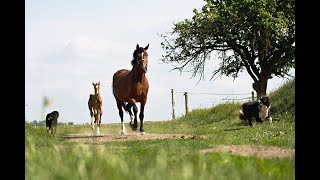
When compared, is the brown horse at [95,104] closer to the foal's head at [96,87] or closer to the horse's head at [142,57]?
the foal's head at [96,87]

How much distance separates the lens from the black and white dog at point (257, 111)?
26.8 meters

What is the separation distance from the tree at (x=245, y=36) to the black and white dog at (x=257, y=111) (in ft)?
46.0

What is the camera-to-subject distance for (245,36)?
41.4 metres

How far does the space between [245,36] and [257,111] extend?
15.7 meters

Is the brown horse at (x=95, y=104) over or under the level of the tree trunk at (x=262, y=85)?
under

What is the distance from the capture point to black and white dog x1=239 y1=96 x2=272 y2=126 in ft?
87.9

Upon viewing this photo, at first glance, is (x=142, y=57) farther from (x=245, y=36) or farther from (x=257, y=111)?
(x=245, y=36)

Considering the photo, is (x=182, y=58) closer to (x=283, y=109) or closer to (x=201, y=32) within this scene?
(x=201, y=32)

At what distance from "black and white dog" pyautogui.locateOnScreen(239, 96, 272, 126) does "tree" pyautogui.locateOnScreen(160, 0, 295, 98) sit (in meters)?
14.0

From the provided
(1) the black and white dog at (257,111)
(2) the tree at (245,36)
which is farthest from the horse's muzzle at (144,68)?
(2) the tree at (245,36)

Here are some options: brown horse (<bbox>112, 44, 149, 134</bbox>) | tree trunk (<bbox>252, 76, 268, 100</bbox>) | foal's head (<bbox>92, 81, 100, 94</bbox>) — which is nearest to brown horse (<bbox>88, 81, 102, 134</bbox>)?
foal's head (<bbox>92, 81, 100, 94</bbox>)
